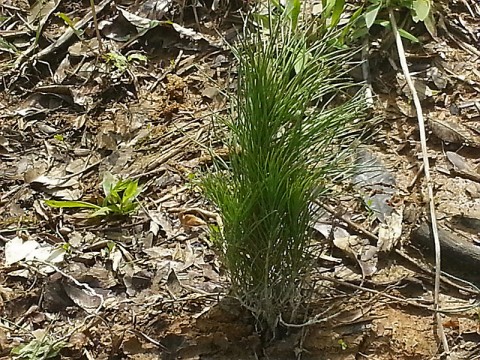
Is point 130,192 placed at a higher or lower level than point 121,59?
lower

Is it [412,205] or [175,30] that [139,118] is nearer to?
[175,30]

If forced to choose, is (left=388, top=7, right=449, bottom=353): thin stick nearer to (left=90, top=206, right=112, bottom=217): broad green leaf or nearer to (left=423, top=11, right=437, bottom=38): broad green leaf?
(left=423, top=11, right=437, bottom=38): broad green leaf

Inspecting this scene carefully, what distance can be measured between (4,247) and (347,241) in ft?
2.80

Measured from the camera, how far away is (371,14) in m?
2.08

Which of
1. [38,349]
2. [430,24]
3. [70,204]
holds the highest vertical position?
[430,24]

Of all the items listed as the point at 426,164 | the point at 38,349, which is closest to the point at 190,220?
the point at 38,349

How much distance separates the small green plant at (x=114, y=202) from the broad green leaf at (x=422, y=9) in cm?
96

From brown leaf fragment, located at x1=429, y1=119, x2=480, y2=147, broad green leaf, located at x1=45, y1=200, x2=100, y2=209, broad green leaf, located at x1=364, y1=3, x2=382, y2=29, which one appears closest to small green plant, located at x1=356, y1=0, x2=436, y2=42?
broad green leaf, located at x1=364, y1=3, x2=382, y2=29

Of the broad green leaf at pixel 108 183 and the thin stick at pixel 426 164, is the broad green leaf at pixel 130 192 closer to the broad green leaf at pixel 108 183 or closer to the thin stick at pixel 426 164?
the broad green leaf at pixel 108 183

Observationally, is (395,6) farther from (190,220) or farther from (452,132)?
(190,220)

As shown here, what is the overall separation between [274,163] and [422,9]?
3.37ft

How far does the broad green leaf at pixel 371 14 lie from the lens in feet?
6.73

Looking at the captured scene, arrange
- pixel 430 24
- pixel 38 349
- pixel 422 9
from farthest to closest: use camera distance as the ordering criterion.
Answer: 1. pixel 430 24
2. pixel 422 9
3. pixel 38 349

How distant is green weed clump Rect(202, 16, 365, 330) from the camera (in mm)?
1348
